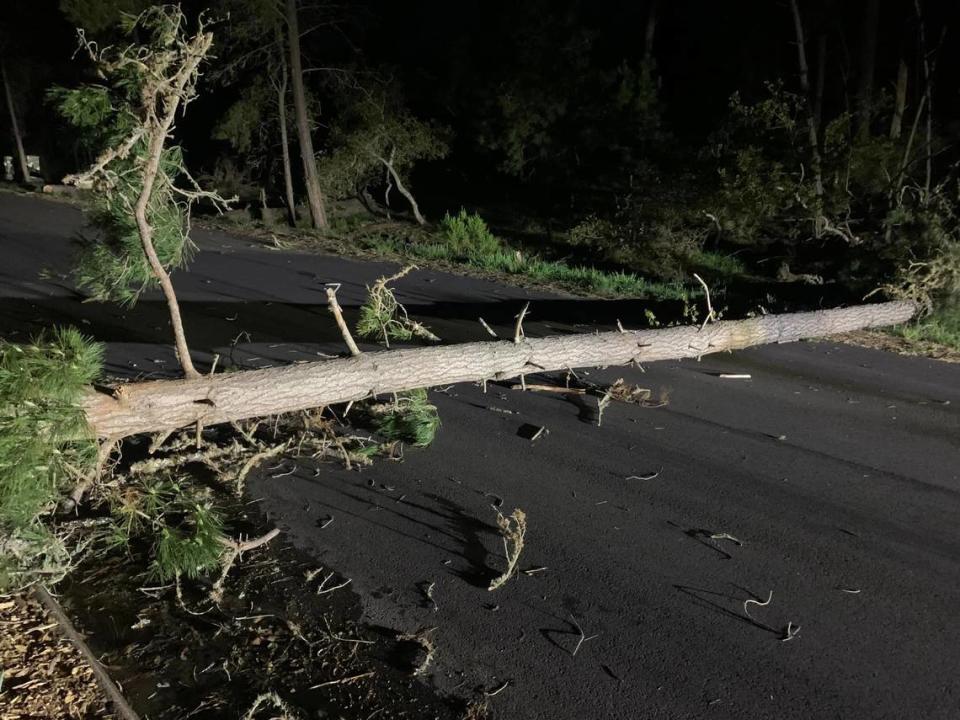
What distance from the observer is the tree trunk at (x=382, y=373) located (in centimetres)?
440

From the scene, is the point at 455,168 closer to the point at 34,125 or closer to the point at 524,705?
the point at 34,125

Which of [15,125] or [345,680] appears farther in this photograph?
[15,125]

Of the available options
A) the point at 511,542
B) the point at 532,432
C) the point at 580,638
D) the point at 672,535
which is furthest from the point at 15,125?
→ the point at 580,638

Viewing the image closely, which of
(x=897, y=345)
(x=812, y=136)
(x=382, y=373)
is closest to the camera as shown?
(x=382, y=373)

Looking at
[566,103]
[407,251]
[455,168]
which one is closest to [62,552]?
[407,251]

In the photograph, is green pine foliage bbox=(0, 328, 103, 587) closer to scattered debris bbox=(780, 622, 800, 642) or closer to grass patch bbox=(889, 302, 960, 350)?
scattered debris bbox=(780, 622, 800, 642)

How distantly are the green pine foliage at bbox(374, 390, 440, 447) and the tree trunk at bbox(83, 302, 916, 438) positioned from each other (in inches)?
5.8

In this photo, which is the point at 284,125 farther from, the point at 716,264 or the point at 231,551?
the point at 231,551

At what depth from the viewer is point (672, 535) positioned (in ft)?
15.7

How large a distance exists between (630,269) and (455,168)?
14566 millimetres

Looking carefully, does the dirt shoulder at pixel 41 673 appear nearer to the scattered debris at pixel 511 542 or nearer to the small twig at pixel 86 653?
the small twig at pixel 86 653

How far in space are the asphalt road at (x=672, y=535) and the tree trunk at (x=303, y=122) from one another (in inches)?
492

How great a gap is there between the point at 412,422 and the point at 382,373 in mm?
450

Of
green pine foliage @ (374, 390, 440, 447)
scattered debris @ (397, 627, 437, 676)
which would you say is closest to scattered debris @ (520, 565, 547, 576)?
scattered debris @ (397, 627, 437, 676)
